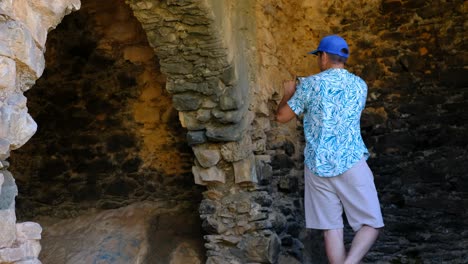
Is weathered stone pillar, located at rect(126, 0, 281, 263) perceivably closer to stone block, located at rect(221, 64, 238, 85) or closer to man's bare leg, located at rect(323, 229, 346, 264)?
stone block, located at rect(221, 64, 238, 85)

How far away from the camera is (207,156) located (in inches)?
169

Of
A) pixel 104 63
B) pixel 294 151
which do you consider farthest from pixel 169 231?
pixel 104 63

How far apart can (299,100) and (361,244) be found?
845 mm

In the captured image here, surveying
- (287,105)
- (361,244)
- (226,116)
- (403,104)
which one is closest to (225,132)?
(226,116)

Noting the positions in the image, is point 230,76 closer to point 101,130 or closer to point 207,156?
point 207,156

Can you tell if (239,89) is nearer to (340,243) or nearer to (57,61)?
(340,243)

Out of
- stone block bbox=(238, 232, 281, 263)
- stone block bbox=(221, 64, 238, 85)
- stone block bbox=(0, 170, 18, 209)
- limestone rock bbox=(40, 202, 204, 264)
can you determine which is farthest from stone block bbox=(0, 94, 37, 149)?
limestone rock bbox=(40, 202, 204, 264)

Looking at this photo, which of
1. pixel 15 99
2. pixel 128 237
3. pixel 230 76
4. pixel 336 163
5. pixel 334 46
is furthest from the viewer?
pixel 128 237

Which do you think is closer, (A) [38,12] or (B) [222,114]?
(A) [38,12]

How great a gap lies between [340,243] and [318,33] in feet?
8.13

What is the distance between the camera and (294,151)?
199 inches

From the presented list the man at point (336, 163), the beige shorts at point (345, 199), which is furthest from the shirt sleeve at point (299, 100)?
the beige shorts at point (345, 199)

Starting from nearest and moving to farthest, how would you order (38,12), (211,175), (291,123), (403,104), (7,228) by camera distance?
(7,228) → (38,12) → (211,175) → (291,123) → (403,104)

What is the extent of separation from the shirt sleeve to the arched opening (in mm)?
1662
